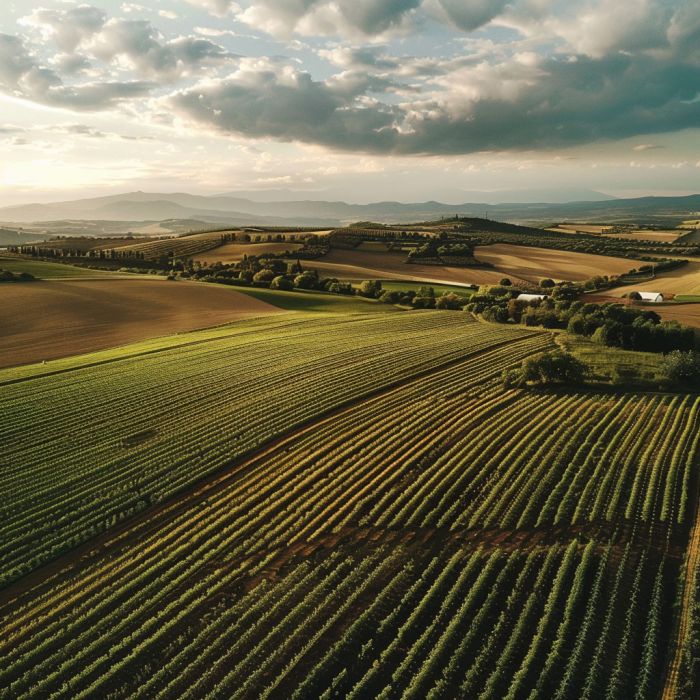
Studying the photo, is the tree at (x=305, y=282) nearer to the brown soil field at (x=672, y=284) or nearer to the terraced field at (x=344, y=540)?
the brown soil field at (x=672, y=284)

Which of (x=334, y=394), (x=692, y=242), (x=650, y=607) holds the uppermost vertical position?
(x=692, y=242)

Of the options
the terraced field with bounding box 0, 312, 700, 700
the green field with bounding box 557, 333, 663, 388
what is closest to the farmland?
the green field with bounding box 557, 333, 663, 388

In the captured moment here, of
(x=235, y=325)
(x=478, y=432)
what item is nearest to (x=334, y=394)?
(x=478, y=432)

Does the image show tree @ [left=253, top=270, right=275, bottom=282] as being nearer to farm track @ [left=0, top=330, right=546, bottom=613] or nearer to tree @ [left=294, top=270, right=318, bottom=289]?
tree @ [left=294, top=270, right=318, bottom=289]

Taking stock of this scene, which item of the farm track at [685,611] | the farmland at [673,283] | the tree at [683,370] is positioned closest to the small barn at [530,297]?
the farmland at [673,283]

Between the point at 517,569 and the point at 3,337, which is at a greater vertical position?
the point at 3,337

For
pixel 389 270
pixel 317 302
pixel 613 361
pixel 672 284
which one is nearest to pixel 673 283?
pixel 672 284

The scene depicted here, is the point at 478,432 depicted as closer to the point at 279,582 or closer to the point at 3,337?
the point at 279,582
